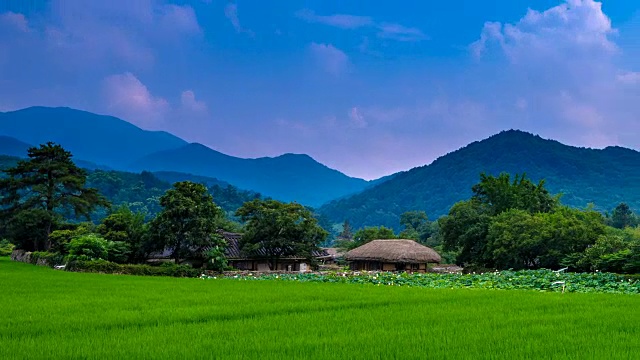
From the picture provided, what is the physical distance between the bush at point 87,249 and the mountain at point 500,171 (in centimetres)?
11014

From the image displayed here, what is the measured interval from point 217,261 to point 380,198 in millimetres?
129235

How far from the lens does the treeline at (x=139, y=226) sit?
27.1m

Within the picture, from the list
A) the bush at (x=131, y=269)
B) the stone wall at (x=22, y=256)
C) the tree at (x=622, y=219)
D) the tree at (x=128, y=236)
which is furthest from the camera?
the tree at (x=622, y=219)

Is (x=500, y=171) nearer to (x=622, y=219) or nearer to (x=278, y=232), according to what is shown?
(x=622, y=219)

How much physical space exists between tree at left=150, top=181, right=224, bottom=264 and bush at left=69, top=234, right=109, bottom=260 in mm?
2644

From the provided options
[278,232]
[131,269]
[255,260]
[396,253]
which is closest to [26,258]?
[131,269]

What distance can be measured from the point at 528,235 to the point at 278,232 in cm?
1463

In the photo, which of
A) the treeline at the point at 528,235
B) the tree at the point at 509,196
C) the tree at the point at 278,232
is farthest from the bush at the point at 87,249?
the tree at the point at 509,196

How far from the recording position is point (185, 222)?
27.4m

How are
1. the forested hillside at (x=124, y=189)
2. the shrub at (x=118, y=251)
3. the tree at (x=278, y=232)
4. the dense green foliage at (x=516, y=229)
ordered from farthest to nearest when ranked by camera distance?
the forested hillside at (x=124, y=189) → the tree at (x=278, y=232) → the dense green foliage at (x=516, y=229) → the shrub at (x=118, y=251)

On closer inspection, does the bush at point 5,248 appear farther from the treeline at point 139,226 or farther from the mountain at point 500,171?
the mountain at point 500,171

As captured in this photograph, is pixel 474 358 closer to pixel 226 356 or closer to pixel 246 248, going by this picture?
pixel 226 356

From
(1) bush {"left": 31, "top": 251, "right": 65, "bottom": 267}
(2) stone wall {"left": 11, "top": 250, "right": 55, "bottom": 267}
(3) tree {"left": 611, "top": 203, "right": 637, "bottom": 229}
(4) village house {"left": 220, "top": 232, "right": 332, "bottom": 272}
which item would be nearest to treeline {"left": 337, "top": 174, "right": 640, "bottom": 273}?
(4) village house {"left": 220, "top": 232, "right": 332, "bottom": 272}

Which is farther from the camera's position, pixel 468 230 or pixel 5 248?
pixel 5 248
